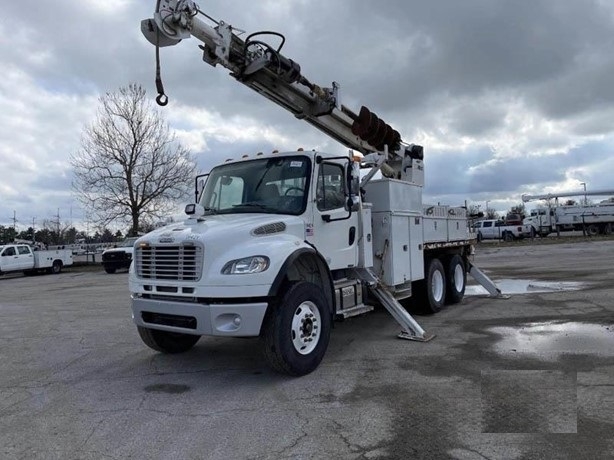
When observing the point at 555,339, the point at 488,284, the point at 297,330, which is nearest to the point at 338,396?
the point at 297,330

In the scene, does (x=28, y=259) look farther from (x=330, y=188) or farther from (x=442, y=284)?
(x=330, y=188)

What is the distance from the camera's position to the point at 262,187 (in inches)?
272

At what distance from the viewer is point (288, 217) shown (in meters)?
6.37

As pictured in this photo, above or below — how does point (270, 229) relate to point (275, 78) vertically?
below

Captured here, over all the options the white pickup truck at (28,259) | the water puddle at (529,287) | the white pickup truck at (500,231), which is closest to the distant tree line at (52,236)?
the white pickup truck at (28,259)

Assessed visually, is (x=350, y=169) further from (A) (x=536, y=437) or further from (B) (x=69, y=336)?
(B) (x=69, y=336)

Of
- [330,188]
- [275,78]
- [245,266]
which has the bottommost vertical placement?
[245,266]

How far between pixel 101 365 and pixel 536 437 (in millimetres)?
5341

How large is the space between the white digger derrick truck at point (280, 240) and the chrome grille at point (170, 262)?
0.01 meters

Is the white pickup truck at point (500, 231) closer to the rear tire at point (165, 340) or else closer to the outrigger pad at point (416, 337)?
the outrigger pad at point (416, 337)

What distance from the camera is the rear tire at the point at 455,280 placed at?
10977mm

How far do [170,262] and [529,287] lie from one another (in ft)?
33.5

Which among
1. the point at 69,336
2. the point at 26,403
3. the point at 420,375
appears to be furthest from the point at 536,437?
the point at 69,336

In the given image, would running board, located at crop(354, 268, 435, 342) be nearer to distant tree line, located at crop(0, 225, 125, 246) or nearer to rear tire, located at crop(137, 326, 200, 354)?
rear tire, located at crop(137, 326, 200, 354)
